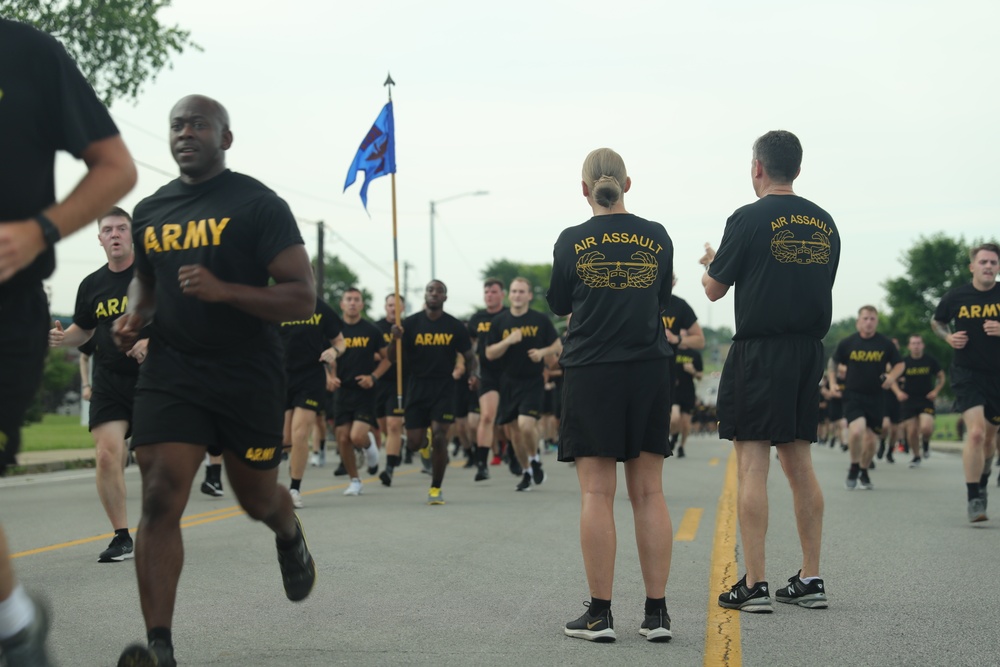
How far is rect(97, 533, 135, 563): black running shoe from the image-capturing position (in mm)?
7973

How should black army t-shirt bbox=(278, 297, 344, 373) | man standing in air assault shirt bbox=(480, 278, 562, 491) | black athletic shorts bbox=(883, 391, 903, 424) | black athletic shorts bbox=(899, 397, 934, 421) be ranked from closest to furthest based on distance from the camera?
black army t-shirt bbox=(278, 297, 344, 373)
man standing in air assault shirt bbox=(480, 278, 562, 491)
black athletic shorts bbox=(883, 391, 903, 424)
black athletic shorts bbox=(899, 397, 934, 421)

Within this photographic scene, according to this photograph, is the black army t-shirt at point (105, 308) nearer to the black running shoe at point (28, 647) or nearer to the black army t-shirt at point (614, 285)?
the black army t-shirt at point (614, 285)

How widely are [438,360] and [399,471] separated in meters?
4.90

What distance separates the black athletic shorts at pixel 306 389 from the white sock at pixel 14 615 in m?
9.12

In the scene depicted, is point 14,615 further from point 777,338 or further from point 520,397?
point 520,397

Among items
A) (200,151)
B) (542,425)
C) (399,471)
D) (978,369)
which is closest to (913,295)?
(542,425)

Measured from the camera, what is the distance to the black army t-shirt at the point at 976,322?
32.8ft

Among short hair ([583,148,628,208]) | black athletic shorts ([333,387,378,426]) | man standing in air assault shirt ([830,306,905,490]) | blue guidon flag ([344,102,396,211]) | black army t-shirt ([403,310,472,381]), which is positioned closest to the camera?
short hair ([583,148,628,208])

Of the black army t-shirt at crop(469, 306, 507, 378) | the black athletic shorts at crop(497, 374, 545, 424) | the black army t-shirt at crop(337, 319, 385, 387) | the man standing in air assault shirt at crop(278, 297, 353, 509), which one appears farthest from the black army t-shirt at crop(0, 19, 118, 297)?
the black army t-shirt at crop(337, 319, 385, 387)

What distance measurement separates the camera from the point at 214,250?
15.4 ft

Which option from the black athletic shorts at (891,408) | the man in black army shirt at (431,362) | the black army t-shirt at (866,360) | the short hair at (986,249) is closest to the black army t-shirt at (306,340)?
the man in black army shirt at (431,362)

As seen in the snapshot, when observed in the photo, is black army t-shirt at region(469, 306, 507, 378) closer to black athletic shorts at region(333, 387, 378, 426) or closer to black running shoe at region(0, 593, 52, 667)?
black athletic shorts at region(333, 387, 378, 426)

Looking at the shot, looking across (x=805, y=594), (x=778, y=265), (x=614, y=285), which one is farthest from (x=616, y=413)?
(x=805, y=594)

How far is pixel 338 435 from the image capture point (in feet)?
47.8
